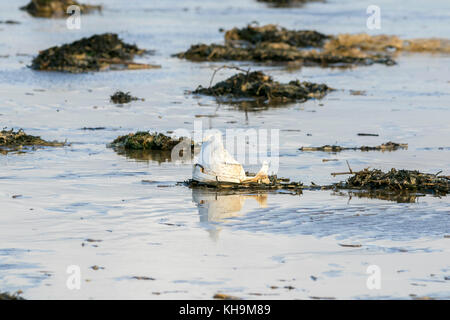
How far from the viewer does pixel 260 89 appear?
17531 millimetres

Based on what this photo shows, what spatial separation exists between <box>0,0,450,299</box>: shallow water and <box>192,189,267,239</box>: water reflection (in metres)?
0.03

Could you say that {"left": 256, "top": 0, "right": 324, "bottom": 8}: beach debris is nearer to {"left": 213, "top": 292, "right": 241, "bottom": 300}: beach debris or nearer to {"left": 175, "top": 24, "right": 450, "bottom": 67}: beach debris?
{"left": 175, "top": 24, "right": 450, "bottom": 67}: beach debris

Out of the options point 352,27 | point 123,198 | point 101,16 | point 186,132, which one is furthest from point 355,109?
point 101,16

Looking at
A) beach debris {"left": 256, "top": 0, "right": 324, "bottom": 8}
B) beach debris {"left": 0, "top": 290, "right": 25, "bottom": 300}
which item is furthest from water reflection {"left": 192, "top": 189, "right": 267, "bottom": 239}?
beach debris {"left": 256, "top": 0, "right": 324, "bottom": 8}

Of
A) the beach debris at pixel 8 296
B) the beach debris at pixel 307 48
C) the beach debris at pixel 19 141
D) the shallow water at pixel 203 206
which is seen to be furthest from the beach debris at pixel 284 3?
the beach debris at pixel 8 296

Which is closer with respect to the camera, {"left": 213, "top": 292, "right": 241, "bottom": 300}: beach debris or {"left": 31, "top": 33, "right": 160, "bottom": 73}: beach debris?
{"left": 213, "top": 292, "right": 241, "bottom": 300}: beach debris

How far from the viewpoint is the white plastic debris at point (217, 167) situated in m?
9.57

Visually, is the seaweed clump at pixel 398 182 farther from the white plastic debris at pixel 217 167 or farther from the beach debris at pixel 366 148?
the beach debris at pixel 366 148

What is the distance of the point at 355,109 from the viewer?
53.0 ft

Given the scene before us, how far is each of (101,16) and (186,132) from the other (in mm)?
29659

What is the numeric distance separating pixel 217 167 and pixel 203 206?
709 mm

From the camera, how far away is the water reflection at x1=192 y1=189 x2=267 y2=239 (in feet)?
28.4

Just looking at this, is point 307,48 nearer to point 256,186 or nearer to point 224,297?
point 256,186
